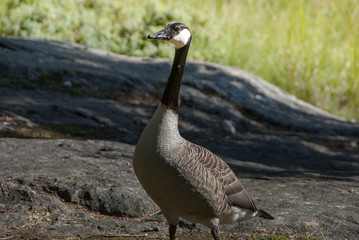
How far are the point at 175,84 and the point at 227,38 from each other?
9.06 meters

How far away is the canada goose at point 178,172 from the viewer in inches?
128

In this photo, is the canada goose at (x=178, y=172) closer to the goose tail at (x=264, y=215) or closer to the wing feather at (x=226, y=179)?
the wing feather at (x=226, y=179)

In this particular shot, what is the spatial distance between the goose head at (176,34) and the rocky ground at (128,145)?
4.62 feet

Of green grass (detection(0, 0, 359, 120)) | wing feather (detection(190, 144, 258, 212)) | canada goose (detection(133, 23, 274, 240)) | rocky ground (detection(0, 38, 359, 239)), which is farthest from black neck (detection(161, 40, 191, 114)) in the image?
green grass (detection(0, 0, 359, 120))

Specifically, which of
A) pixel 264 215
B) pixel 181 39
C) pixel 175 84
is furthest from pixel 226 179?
pixel 181 39

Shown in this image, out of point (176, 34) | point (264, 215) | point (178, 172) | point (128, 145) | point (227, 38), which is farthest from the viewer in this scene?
point (227, 38)

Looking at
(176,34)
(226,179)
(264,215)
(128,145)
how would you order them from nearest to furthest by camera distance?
(176,34)
(226,179)
(264,215)
(128,145)

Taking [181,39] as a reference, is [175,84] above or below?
below

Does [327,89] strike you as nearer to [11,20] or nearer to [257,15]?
[257,15]

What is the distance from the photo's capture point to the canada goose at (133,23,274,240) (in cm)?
326

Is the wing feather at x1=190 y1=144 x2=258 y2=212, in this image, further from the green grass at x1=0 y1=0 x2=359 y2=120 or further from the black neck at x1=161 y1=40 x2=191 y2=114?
the green grass at x1=0 y1=0 x2=359 y2=120

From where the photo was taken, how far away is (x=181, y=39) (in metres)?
3.55

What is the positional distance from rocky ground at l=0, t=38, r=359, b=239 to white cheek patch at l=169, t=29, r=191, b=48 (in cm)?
139

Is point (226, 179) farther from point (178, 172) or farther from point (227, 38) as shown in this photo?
point (227, 38)
